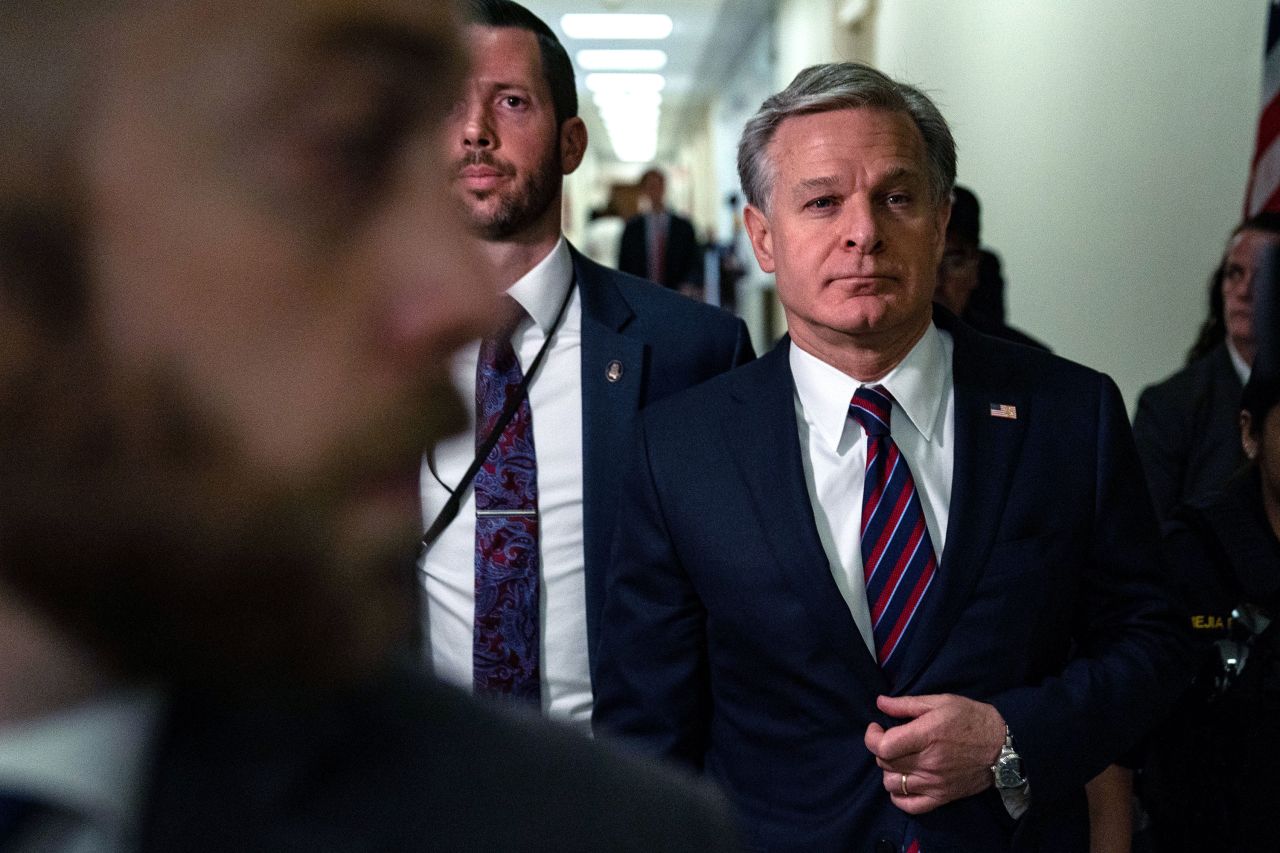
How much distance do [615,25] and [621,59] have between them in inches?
99.3

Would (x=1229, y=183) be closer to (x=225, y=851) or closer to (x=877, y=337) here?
(x=877, y=337)

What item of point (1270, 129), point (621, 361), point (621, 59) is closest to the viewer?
point (621, 361)

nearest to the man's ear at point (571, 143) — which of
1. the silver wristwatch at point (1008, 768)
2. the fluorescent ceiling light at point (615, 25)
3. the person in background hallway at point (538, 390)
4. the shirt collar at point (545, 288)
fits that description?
the person in background hallway at point (538, 390)

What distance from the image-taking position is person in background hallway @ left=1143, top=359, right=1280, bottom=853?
1938mm

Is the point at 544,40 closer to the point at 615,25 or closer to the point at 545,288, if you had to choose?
the point at 545,288

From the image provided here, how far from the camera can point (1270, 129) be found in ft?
9.99

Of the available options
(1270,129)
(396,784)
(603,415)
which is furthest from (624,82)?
(396,784)

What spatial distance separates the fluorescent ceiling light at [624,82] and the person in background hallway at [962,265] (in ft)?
44.2

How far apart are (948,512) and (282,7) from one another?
1.27 m

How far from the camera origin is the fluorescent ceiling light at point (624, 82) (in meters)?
16.6

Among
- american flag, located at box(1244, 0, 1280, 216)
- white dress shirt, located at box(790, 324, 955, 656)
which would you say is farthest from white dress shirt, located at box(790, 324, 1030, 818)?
american flag, located at box(1244, 0, 1280, 216)

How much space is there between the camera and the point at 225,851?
1.75ft

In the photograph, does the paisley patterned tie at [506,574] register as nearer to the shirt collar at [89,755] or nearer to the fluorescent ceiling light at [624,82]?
the shirt collar at [89,755]

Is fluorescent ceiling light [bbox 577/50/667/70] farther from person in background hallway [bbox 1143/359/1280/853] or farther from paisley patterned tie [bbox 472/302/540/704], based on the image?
paisley patterned tie [bbox 472/302/540/704]
